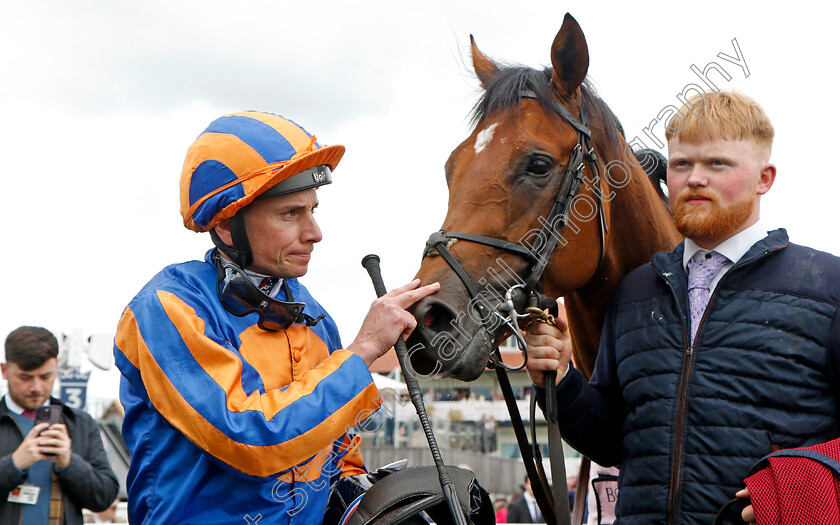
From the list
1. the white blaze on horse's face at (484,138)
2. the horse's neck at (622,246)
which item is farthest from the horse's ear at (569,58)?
the horse's neck at (622,246)

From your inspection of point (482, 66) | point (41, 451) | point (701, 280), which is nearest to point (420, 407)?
point (701, 280)

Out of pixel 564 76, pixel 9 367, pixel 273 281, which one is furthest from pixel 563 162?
pixel 9 367

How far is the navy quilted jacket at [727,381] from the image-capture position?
6.32 feet

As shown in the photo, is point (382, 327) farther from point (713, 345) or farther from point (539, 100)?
point (539, 100)

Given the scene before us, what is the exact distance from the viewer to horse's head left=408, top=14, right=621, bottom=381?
7.24 feet

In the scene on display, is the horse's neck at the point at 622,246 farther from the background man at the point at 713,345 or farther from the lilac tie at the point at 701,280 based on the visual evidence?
the lilac tie at the point at 701,280

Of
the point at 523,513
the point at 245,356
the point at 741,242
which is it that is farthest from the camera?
the point at 523,513

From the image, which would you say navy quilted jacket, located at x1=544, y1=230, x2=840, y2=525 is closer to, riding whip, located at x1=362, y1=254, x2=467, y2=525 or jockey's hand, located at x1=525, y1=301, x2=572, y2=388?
jockey's hand, located at x1=525, y1=301, x2=572, y2=388

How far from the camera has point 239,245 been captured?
2.02m

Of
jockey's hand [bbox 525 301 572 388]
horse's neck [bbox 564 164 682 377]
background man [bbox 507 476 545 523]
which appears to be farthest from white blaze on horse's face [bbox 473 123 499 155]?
background man [bbox 507 476 545 523]

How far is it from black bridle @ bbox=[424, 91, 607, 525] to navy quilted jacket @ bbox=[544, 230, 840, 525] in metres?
0.21

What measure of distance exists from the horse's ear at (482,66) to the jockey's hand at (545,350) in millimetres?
1065

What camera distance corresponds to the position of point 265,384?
1.92 metres

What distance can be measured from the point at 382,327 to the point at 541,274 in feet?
2.22
